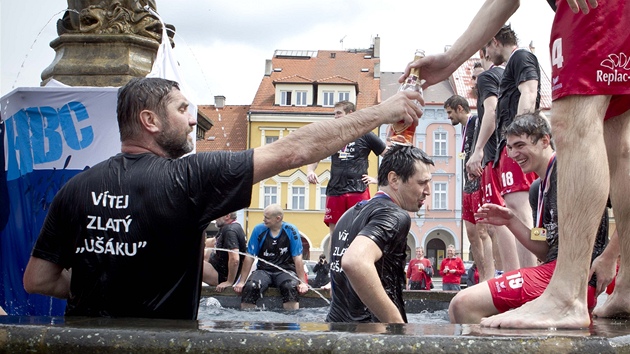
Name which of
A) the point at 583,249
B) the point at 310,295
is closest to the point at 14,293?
the point at 583,249

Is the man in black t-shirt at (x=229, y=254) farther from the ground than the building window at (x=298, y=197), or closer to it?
closer to it

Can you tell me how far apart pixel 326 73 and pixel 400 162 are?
162ft

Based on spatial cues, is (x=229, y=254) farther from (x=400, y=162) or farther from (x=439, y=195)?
(x=439, y=195)

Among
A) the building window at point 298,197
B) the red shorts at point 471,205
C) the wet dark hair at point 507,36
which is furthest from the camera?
the building window at point 298,197

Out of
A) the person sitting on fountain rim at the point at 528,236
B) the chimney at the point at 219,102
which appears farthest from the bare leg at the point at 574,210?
the chimney at the point at 219,102

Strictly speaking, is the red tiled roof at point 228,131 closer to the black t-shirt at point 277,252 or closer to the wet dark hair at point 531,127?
the black t-shirt at point 277,252

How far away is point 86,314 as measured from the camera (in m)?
3.12

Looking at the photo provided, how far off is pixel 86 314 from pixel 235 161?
3.04 ft

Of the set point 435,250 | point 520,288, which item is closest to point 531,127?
point 520,288

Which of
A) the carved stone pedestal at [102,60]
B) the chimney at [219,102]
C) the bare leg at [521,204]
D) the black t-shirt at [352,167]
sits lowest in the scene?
the bare leg at [521,204]

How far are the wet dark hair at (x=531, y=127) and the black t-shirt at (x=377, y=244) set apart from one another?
1083 millimetres

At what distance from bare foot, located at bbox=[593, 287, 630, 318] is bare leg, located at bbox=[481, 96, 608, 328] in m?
0.58

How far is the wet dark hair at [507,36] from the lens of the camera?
667 centimetres

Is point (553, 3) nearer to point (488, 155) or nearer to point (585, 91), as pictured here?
→ point (585, 91)
